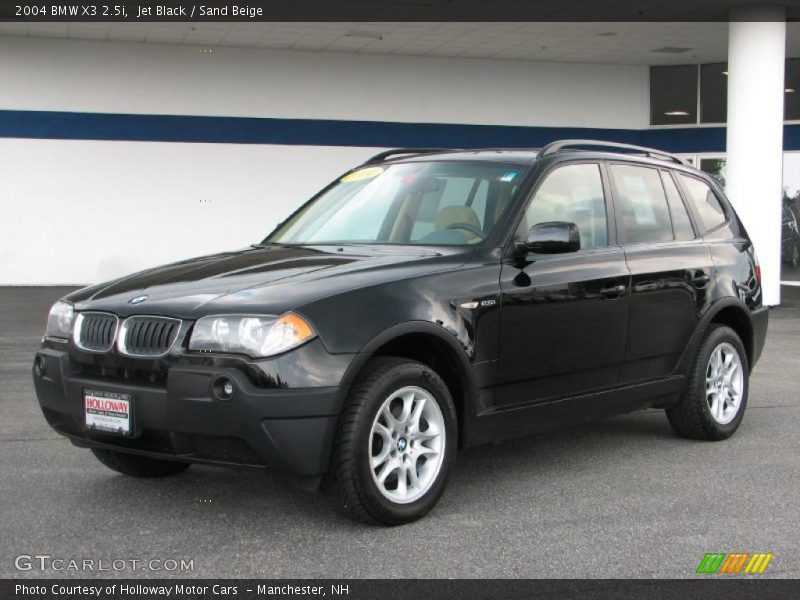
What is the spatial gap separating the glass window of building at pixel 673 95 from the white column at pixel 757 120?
6851 millimetres

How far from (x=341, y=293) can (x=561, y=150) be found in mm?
1974

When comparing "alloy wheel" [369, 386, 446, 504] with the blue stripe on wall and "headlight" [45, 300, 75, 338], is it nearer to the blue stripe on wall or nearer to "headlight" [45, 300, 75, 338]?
"headlight" [45, 300, 75, 338]

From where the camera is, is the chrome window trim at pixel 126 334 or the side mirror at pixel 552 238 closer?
the chrome window trim at pixel 126 334

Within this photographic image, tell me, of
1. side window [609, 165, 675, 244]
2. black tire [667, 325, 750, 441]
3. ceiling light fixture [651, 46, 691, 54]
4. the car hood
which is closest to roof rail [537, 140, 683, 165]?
side window [609, 165, 675, 244]

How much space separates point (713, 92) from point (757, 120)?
7330 millimetres

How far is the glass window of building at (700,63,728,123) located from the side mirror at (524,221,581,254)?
19.3m

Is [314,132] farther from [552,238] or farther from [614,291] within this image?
[552,238]

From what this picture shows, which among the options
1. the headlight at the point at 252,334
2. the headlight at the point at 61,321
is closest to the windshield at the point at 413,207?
the headlight at the point at 252,334

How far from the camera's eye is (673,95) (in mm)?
23547

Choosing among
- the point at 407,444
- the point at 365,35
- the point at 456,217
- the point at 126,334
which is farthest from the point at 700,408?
Result: the point at 365,35

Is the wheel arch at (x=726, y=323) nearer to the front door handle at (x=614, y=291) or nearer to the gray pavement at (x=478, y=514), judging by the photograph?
the gray pavement at (x=478, y=514)

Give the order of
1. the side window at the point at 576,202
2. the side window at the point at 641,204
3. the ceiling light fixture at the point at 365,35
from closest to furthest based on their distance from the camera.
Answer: the side window at the point at 576,202 < the side window at the point at 641,204 < the ceiling light fixture at the point at 365,35

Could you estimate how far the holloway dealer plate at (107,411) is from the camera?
14.4 feet
